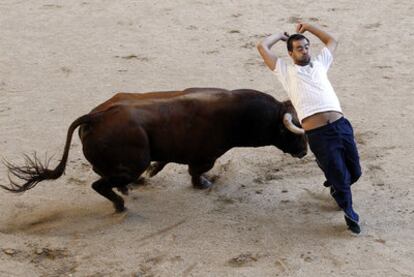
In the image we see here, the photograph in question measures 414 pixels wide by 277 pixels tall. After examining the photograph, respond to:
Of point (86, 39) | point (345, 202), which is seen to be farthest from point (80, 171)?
point (86, 39)

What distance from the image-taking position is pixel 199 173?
6.34 metres

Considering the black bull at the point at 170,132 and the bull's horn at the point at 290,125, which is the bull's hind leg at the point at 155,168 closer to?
the black bull at the point at 170,132

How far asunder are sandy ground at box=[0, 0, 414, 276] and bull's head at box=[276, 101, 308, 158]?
0.35 meters

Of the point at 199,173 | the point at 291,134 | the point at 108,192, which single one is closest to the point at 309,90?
the point at 291,134

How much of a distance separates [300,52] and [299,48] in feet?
0.11

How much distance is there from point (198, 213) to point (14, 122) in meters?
2.51

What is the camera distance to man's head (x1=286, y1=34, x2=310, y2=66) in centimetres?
559

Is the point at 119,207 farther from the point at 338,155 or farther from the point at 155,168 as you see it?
the point at 338,155

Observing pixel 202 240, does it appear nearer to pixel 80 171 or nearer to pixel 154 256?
pixel 154 256

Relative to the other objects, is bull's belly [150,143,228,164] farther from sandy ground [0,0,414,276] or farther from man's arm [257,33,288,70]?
man's arm [257,33,288,70]

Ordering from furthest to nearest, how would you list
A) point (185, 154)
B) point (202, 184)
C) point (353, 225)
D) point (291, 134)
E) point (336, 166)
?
point (202, 184) < point (291, 134) < point (185, 154) < point (353, 225) < point (336, 166)

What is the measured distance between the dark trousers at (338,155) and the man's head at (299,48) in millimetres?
513

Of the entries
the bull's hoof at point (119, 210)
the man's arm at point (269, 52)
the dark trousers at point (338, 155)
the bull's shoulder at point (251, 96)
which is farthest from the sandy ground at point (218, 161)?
the man's arm at point (269, 52)

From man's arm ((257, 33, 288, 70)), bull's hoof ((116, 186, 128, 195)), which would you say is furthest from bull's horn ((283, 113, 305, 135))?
bull's hoof ((116, 186, 128, 195))
